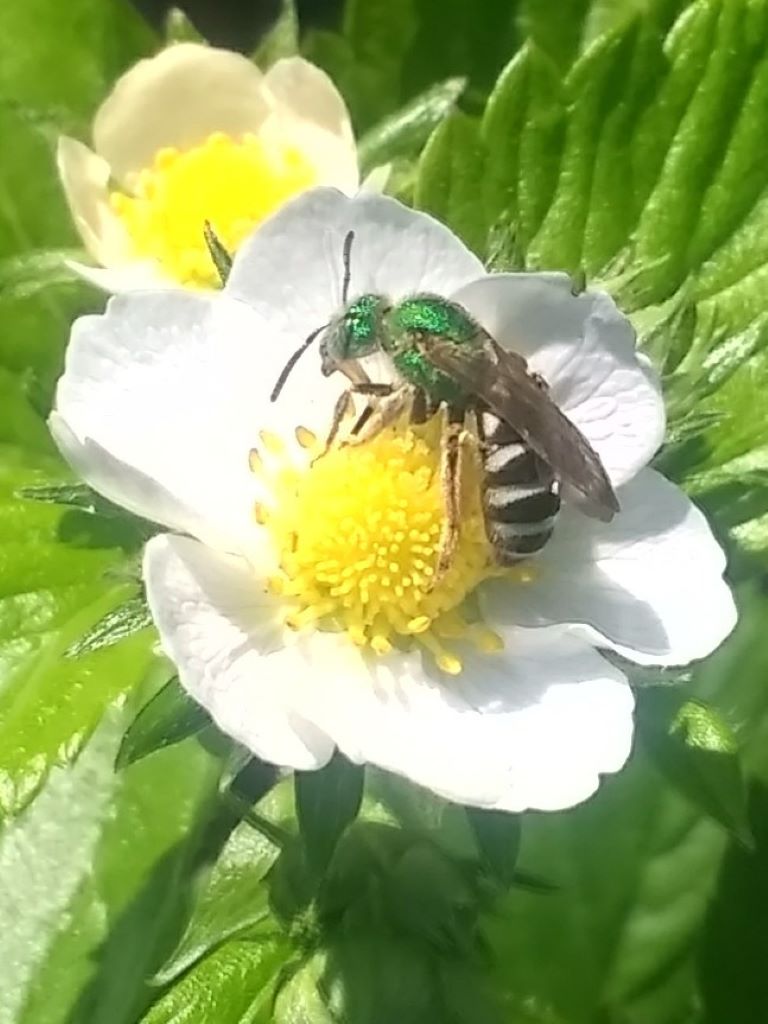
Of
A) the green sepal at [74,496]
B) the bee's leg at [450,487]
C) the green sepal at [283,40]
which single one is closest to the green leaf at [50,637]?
the green sepal at [74,496]

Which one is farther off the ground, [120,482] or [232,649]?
[120,482]

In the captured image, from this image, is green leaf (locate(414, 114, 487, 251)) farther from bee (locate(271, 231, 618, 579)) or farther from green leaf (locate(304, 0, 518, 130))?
green leaf (locate(304, 0, 518, 130))

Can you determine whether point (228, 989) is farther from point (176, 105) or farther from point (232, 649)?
point (176, 105)

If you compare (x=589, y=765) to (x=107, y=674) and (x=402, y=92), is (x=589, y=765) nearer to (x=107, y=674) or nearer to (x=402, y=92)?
(x=107, y=674)

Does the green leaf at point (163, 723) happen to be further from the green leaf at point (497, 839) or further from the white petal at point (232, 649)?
the green leaf at point (497, 839)

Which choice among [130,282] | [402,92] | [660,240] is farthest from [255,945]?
[402,92]

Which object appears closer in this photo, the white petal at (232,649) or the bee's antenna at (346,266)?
the white petal at (232,649)

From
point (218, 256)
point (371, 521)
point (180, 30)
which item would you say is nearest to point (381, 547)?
point (371, 521)
